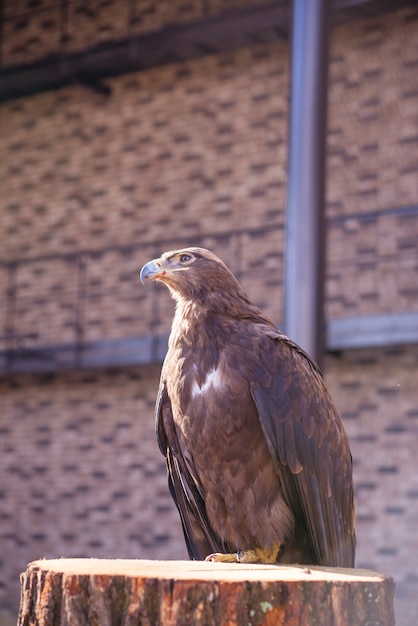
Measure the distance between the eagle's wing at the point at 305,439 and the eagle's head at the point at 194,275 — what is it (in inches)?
11.2

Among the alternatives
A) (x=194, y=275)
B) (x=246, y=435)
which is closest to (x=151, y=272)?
(x=194, y=275)

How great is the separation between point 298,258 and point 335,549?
2249 millimetres

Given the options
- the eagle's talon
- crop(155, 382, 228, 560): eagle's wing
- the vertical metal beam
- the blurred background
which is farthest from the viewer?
the blurred background

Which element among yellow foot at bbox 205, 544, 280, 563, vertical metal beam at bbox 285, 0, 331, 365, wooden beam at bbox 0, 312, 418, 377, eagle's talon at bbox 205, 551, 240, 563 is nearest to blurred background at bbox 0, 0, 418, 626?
wooden beam at bbox 0, 312, 418, 377

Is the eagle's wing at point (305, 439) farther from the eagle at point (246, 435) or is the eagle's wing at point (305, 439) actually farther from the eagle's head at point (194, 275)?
the eagle's head at point (194, 275)

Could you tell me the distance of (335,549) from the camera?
3887 millimetres

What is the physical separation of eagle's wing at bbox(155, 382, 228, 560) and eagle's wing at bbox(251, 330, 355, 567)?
1.26 ft

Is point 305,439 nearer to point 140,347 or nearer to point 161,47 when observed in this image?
point 140,347

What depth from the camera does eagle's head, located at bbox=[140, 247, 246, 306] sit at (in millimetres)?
3941

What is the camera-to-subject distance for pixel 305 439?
3785mm

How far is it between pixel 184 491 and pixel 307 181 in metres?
2.44

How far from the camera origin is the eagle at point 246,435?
12.1 ft

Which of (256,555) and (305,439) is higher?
(305,439)

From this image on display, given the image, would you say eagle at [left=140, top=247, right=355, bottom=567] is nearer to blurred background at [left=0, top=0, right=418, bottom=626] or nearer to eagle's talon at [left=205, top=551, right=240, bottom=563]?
eagle's talon at [left=205, top=551, right=240, bottom=563]
